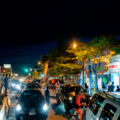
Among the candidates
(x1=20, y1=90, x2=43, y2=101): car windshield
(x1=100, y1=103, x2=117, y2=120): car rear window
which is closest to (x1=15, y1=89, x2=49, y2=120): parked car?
(x1=20, y1=90, x2=43, y2=101): car windshield

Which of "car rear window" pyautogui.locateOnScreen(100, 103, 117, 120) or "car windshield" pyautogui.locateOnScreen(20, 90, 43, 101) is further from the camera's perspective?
"car windshield" pyautogui.locateOnScreen(20, 90, 43, 101)

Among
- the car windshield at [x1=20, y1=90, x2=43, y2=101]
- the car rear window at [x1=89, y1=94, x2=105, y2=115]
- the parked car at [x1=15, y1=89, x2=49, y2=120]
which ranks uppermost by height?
the car rear window at [x1=89, y1=94, x2=105, y2=115]

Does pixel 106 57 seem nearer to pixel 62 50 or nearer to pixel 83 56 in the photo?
pixel 83 56

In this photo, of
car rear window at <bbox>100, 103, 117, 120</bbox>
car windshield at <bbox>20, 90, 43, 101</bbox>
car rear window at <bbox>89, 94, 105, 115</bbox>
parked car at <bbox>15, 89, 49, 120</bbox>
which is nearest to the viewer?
car rear window at <bbox>100, 103, 117, 120</bbox>

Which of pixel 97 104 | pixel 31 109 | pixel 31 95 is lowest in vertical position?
pixel 31 109

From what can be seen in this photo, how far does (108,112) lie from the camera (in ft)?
12.5

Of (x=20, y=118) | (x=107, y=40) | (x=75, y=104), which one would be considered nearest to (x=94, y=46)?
(x=107, y=40)

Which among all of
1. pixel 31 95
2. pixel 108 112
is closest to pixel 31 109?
pixel 31 95

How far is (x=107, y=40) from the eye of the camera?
17156 millimetres

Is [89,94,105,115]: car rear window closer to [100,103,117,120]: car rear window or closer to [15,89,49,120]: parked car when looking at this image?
[100,103,117,120]: car rear window

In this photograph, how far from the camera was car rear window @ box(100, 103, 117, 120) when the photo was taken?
353 centimetres

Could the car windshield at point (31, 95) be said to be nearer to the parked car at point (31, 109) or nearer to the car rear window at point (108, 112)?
the parked car at point (31, 109)

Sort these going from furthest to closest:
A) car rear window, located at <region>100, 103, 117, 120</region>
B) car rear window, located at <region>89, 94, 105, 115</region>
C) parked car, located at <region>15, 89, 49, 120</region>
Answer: parked car, located at <region>15, 89, 49, 120</region> → car rear window, located at <region>89, 94, 105, 115</region> → car rear window, located at <region>100, 103, 117, 120</region>

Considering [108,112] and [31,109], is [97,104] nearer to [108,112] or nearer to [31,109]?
[108,112]
